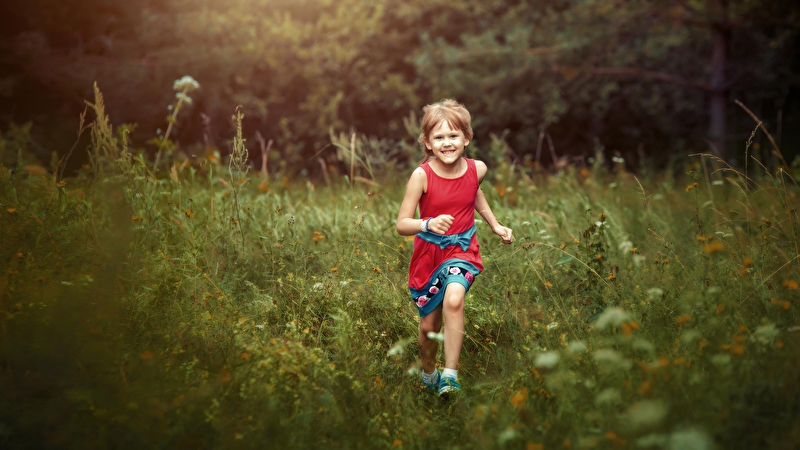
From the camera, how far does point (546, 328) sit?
3.22 meters

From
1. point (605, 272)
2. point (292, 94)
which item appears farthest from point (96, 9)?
point (605, 272)

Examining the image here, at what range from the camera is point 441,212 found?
124 inches

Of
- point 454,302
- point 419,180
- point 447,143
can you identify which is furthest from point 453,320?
point 447,143

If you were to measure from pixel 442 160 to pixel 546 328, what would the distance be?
0.99m

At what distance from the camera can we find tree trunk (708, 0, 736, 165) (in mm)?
11047

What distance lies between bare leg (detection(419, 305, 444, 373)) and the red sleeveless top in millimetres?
177

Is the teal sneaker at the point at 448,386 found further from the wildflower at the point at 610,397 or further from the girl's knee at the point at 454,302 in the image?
the wildflower at the point at 610,397

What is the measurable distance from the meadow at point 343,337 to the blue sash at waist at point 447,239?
18.8 inches

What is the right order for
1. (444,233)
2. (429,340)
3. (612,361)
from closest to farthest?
(612,361) < (444,233) < (429,340)

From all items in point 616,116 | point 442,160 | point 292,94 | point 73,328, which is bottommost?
point 616,116

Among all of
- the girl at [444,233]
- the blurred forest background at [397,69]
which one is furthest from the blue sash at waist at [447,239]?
the blurred forest background at [397,69]

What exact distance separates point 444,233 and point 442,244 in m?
0.08

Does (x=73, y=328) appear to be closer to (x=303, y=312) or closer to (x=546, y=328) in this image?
(x=303, y=312)

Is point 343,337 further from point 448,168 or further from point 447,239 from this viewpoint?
point 448,168
